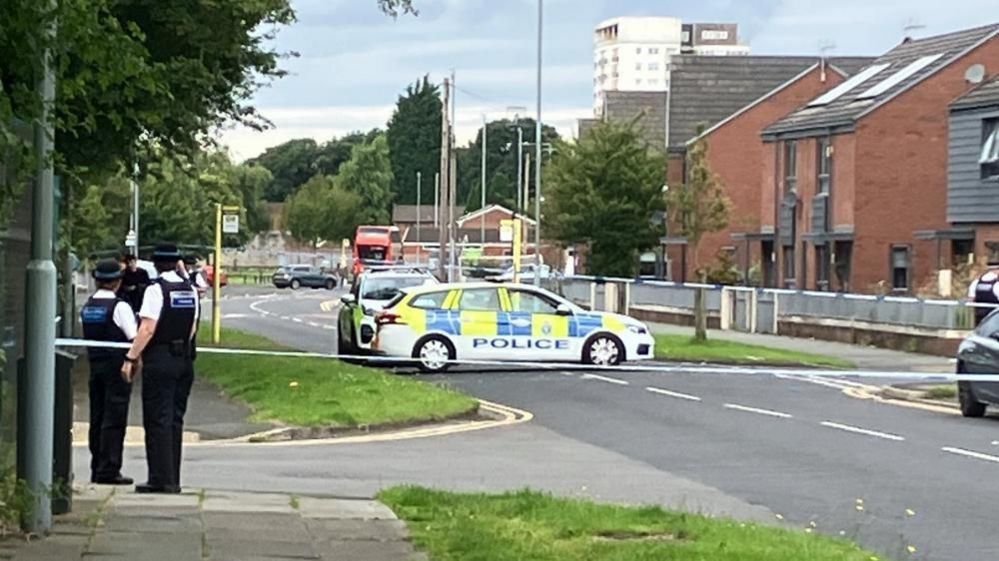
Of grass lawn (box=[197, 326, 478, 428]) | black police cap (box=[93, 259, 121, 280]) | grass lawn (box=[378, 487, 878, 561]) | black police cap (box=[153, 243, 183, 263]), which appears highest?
black police cap (box=[153, 243, 183, 263])

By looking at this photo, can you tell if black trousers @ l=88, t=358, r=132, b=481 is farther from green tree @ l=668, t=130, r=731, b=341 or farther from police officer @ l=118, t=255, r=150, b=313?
green tree @ l=668, t=130, r=731, b=341

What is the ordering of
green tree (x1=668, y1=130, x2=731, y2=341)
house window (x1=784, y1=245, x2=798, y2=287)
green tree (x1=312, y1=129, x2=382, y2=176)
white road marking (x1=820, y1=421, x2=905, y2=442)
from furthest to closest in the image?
green tree (x1=312, y1=129, x2=382, y2=176) → house window (x1=784, y1=245, x2=798, y2=287) → green tree (x1=668, y1=130, x2=731, y2=341) → white road marking (x1=820, y1=421, x2=905, y2=442)

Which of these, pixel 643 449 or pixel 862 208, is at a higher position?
pixel 862 208

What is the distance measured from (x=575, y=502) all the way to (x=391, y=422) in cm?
810

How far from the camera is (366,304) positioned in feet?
110

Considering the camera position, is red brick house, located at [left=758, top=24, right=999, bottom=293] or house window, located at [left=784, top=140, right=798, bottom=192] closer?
red brick house, located at [left=758, top=24, right=999, bottom=293]

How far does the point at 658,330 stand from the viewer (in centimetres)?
4862

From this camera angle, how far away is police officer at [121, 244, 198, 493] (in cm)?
1298

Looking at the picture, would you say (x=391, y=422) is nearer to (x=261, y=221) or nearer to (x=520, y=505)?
(x=520, y=505)

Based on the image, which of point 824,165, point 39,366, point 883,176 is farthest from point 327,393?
point 824,165

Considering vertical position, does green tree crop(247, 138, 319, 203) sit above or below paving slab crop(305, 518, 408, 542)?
above

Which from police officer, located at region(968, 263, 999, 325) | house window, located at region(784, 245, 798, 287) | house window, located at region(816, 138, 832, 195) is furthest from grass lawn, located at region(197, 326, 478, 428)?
house window, located at region(784, 245, 798, 287)

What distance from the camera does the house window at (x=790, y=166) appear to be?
2261 inches

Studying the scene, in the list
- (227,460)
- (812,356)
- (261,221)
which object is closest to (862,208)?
(812,356)
